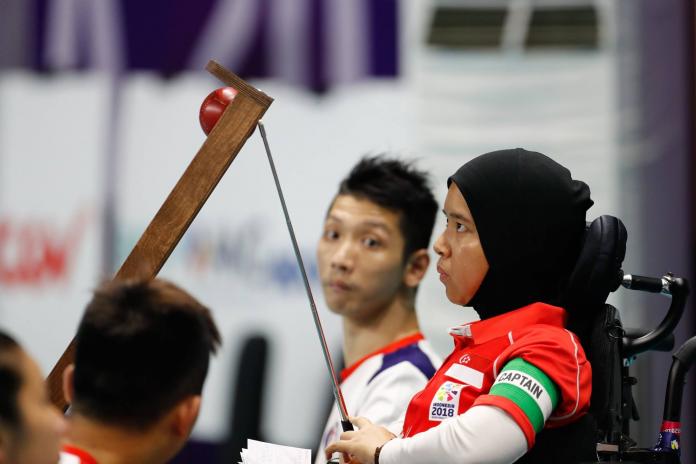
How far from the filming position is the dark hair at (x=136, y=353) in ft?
4.82

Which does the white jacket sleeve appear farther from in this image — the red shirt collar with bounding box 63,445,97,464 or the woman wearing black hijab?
the red shirt collar with bounding box 63,445,97,464

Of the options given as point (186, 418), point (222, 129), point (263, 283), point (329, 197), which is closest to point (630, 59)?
point (329, 197)

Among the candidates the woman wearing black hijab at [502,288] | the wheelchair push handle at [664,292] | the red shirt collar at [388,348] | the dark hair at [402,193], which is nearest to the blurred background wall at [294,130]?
the dark hair at [402,193]

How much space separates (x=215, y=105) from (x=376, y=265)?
32.8 inches

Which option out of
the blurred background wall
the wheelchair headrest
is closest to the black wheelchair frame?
the wheelchair headrest

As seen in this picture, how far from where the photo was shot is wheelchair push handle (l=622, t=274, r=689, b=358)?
189 cm

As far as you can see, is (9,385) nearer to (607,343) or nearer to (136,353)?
(136,353)

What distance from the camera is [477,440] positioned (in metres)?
1.58

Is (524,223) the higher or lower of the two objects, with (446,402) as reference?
higher

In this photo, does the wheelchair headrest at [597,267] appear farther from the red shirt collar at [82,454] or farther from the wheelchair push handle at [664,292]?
the red shirt collar at [82,454]

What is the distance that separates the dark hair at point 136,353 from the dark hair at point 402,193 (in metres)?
1.17

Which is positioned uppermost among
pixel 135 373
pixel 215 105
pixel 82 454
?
pixel 215 105

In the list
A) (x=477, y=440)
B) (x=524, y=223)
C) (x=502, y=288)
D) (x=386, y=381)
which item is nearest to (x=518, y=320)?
(x=502, y=288)

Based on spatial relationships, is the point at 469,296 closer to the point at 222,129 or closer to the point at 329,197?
the point at 222,129
